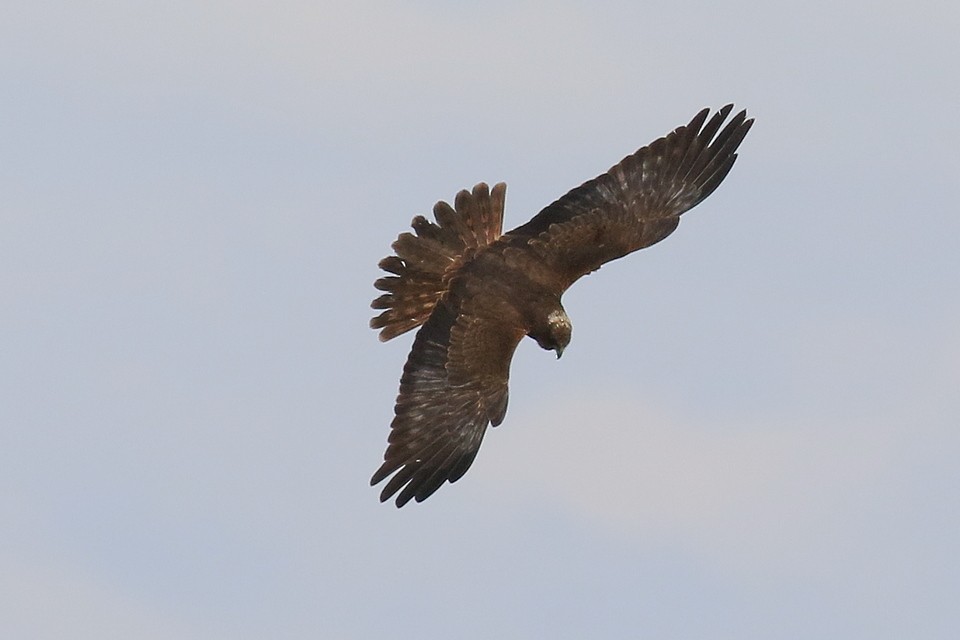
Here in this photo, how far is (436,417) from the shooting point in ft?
51.5

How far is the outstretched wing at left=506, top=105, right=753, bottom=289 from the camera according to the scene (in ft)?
52.1

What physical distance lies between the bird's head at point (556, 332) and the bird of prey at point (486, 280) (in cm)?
1

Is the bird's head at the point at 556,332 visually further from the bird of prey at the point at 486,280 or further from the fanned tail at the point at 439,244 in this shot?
the fanned tail at the point at 439,244

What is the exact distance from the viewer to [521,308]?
51.6 ft

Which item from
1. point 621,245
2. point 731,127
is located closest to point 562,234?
point 621,245

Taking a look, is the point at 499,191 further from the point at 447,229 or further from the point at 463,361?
the point at 463,361

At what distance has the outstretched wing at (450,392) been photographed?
1554 centimetres

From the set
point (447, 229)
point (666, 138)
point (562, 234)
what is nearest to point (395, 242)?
point (447, 229)

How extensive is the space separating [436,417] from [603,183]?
2.58 metres

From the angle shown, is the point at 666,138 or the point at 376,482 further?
the point at 666,138

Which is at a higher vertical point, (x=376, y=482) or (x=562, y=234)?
(x=562, y=234)

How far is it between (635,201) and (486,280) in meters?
1.54

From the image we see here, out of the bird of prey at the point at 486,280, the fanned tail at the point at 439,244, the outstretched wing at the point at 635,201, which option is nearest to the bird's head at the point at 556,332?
the bird of prey at the point at 486,280

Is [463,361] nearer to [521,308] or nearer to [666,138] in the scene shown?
[521,308]
